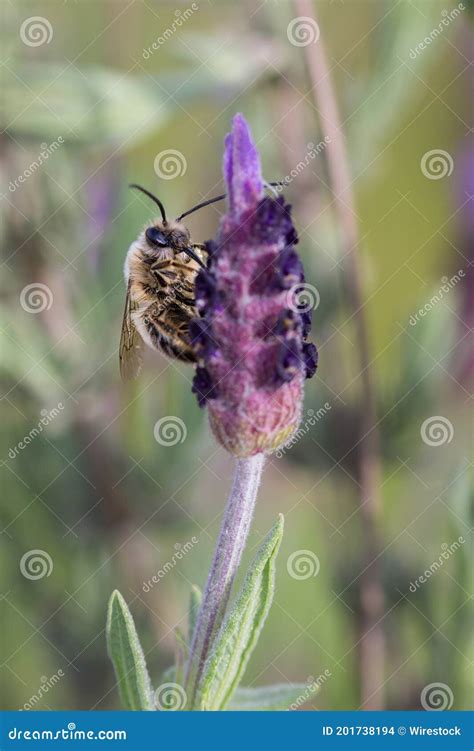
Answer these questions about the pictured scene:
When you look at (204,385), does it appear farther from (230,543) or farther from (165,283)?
(165,283)

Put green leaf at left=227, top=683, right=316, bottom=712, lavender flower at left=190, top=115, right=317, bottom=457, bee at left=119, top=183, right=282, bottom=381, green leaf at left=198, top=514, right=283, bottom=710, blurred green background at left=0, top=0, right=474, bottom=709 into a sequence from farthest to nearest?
blurred green background at left=0, top=0, right=474, bottom=709 → bee at left=119, top=183, right=282, bottom=381 → green leaf at left=227, top=683, right=316, bottom=712 → green leaf at left=198, top=514, right=283, bottom=710 → lavender flower at left=190, top=115, right=317, bottom=457

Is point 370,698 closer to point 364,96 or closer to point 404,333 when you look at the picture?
point 404,333

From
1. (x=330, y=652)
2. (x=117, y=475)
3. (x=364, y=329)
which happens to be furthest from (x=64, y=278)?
(x=330, y=652)

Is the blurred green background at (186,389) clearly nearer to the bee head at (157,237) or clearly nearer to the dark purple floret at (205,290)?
the bee head at (157,237)

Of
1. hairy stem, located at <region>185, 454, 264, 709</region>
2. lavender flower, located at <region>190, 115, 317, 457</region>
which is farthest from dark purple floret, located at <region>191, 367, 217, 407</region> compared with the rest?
hairy stem, located at <region>185, 454, 264, 709</region>

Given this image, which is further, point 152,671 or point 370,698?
point 152,671

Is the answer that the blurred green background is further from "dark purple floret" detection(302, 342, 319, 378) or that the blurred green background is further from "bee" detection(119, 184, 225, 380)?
"dark purple floret" detection(302, 342, 319, 378)

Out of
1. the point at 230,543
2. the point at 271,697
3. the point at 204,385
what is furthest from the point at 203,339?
the point at 271,697
